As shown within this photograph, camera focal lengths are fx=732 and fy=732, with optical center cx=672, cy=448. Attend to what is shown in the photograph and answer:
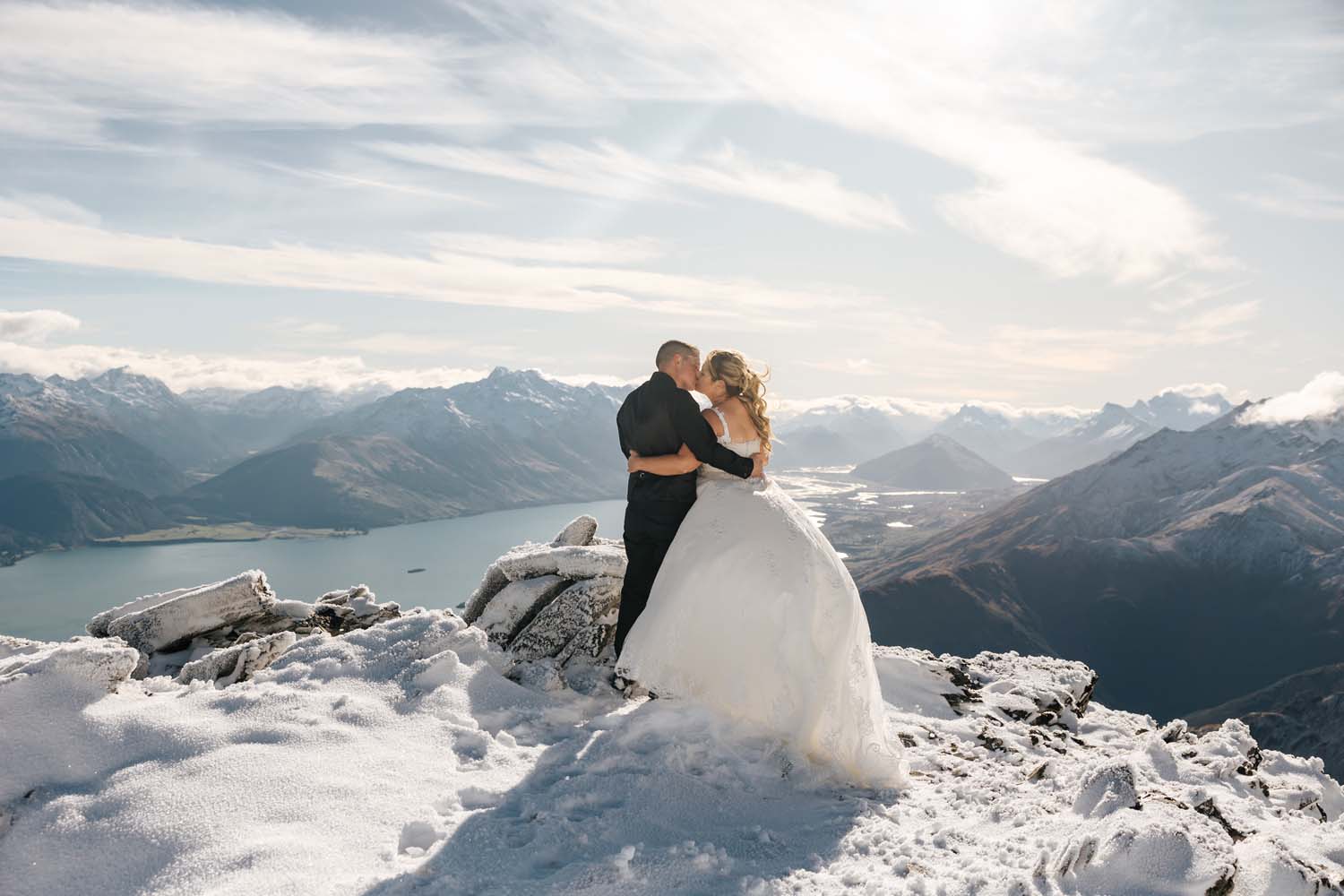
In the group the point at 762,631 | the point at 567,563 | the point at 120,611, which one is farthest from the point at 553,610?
the point at 120,611

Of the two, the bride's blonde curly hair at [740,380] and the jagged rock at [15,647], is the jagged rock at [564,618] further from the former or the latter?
the jagged rock at [15,647]

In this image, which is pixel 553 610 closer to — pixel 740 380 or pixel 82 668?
pixel 740 380

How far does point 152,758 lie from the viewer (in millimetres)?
5969

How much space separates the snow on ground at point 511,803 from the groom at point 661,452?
162 centimetres

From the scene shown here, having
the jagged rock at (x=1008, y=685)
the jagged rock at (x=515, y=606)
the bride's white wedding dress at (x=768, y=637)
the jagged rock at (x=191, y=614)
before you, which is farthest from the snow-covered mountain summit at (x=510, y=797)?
the jagged rock at (x=1008, y=685)

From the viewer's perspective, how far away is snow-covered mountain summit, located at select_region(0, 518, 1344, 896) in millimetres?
5090

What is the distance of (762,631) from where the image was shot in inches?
300

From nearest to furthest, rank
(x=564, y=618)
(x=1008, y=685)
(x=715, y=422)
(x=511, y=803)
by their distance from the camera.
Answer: (x=511, y=803), (x=715, y=422), (x=564, y=618), (x=1008, y=685)

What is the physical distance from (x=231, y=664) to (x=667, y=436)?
6263mm

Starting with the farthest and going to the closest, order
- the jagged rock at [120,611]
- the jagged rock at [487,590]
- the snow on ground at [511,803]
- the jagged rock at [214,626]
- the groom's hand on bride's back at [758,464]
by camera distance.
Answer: the jagged rock at [487,590] → the jagged rock at [120,611] → the jagged rock at [214,626] → the groom's hand on bride's back at [758,464] → the snow on ground at [511,803]

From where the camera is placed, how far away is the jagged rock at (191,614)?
1050 centimetres

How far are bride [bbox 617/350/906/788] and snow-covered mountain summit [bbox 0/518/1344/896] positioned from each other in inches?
12.6


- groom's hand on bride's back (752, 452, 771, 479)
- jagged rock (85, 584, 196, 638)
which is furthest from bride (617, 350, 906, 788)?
jagged rock (85, 584, 196, 638)

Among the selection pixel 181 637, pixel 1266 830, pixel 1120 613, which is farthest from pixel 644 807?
pixel 1120 613
